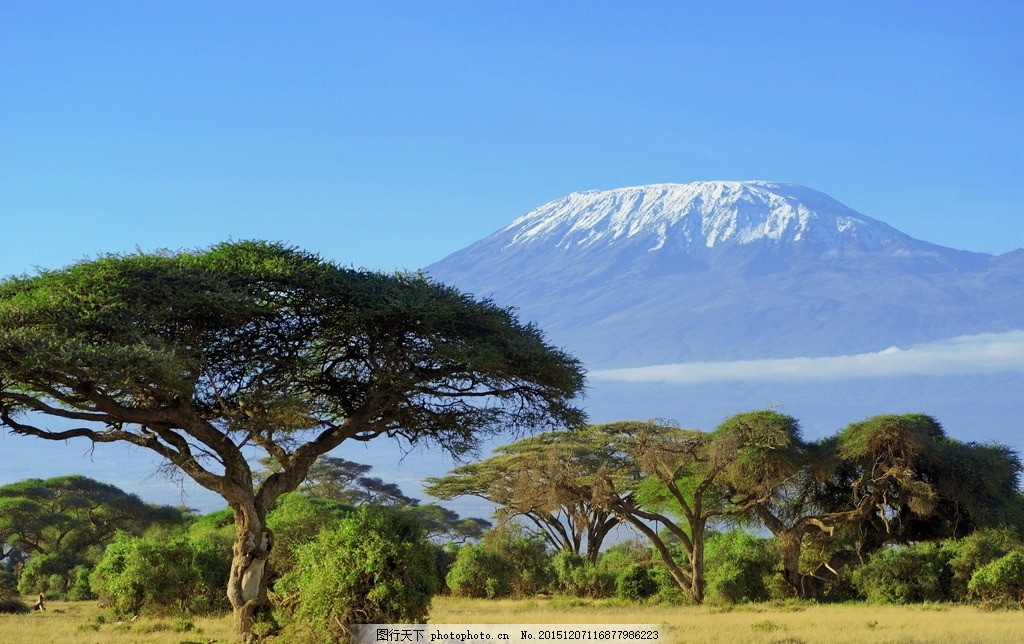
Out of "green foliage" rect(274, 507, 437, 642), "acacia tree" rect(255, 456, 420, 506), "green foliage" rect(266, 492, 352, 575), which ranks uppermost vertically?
"acacia tree" rect(255, 456, 420, 506)

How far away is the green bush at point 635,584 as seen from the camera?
3822cm

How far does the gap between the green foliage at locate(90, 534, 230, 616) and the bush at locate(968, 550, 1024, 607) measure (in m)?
19.1

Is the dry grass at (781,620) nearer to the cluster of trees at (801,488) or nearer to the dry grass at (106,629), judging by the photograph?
the cluster of trees at (801,488)

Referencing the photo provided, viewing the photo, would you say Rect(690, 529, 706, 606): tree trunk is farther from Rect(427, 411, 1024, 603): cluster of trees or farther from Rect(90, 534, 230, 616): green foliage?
Rect(90, 534, 230, 616): green foliage

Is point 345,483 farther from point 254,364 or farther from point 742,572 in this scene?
point 254,364

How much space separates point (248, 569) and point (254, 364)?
13.5ft

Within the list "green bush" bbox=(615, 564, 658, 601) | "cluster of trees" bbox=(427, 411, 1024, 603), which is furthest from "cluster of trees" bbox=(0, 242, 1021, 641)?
"green bush" bbox=(615, 564, 658, 601)

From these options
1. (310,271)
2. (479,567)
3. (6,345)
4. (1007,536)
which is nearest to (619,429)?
(479,567)

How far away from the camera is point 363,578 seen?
19.7 meters

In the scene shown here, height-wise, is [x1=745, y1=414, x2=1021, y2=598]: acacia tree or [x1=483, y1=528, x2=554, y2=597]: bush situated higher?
[x1=745, y1=414, x2=1021, y2=598]: acacia tree

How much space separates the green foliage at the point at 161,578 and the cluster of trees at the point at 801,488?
9.59 m

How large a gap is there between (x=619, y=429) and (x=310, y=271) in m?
26.8

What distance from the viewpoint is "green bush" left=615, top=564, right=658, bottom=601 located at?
125 ft

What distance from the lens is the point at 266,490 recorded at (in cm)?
2328
